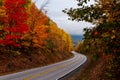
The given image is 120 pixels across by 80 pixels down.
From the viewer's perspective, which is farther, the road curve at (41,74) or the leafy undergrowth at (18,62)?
the leafy undergrowth at (18,62)

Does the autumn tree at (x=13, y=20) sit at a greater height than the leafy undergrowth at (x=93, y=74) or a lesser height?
greater

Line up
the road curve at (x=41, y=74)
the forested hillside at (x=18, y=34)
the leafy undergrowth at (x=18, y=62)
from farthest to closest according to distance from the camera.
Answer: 1. the forested hillside at (x=18, y=34)
2. the leafy undergrowth at (x=18, y=62)
3. the road curve at (x=41, y=74)

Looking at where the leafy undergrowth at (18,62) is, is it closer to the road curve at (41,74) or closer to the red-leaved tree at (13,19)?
the road curve at (41,74)

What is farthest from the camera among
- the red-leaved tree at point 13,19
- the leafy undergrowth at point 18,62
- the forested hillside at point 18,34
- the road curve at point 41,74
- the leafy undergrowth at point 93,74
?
the forested hillside at point 18,34

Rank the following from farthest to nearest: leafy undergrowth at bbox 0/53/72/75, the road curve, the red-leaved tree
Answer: the red-leaved tree
leafy undergrowth at bbox 0/53/72/75
the road curve

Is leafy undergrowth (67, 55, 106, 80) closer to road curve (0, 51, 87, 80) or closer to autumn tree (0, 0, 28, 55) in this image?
road curve (0, 51, 87, 80)

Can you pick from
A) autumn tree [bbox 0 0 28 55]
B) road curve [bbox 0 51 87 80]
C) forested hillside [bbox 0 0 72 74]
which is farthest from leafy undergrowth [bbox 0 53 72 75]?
autumn tree [bbox 0 0 28 55]

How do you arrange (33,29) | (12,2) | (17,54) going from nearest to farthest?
(12,2) → (17,54) → (33,29)

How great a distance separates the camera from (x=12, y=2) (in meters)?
35.1

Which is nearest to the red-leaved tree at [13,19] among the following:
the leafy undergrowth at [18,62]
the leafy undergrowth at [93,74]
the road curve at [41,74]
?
the leafy undergrowth at [18,62]

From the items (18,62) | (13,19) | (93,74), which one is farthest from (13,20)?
(93,74)

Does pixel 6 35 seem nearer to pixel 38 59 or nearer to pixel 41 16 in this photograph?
pixel 41 16

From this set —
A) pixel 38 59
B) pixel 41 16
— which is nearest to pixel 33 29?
pixel 41 16

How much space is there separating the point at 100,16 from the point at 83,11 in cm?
75
